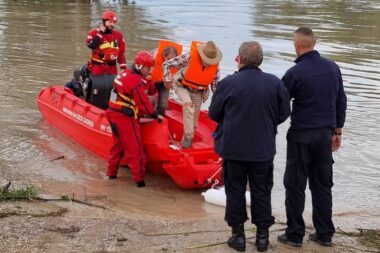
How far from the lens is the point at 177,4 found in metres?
32.3

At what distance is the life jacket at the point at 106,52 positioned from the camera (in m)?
8.80

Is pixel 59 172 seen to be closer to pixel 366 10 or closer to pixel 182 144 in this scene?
pixel 182 144

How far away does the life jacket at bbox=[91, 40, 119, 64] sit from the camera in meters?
8.80

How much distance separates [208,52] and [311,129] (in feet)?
7.68

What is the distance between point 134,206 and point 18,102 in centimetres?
565

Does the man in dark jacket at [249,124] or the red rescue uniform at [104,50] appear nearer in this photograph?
the man in dark jacket at [249,124]

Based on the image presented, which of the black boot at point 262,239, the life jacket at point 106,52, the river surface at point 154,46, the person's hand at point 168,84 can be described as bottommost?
the river surface at point 154,46

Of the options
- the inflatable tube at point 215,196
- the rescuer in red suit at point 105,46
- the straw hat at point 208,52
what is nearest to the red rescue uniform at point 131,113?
the straw hat at point 208,52

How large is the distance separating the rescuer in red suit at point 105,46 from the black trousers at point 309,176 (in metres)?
4.10

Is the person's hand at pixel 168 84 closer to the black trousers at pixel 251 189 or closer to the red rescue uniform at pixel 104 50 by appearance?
the red rescue uniform at pixel 104 50

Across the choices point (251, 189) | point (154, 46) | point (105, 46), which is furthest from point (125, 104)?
point (154, 46)

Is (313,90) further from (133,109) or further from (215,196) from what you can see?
(133,109)

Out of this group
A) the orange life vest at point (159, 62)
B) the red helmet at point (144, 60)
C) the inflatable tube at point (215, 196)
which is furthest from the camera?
the orange life vest at point (159, 62)

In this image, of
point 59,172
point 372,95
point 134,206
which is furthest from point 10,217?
point 372,95
